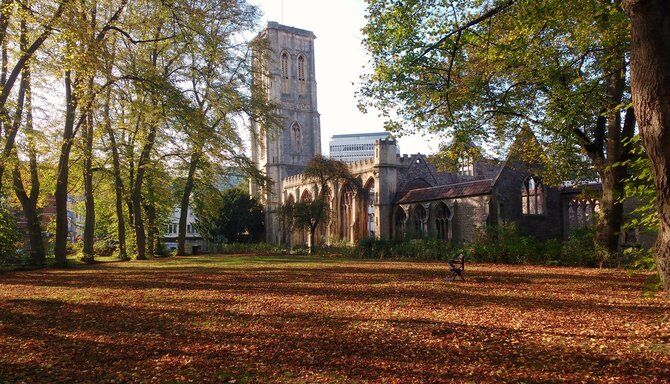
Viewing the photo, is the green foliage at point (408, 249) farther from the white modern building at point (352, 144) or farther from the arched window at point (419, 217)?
the white modern building at point (352, 144)

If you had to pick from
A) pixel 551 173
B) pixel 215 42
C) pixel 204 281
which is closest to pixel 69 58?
pixel 215 42

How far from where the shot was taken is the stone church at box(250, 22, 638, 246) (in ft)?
90.6

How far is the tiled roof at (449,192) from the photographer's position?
28198 mm

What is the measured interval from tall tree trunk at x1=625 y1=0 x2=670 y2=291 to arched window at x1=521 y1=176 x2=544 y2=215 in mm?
25354

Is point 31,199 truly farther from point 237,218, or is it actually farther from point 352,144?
point 352,144

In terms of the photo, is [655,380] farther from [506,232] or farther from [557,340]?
[506,232]

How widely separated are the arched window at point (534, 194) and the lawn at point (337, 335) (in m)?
17.6

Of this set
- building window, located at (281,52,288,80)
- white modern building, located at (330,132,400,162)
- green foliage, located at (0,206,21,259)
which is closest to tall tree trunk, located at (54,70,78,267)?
green foliage, located at (0,206,21,259)

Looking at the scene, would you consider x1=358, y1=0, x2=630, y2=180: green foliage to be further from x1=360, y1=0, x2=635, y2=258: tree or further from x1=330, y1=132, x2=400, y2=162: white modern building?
x1=330, y1=132, x2=400, y2=162: white modern building

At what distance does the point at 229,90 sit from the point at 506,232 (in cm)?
1388

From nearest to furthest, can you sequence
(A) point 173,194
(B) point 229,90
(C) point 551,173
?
(C) point 551,173 → (B) point 229,90 → (A) point 173,194

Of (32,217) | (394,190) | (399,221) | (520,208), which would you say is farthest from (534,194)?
(32,217)

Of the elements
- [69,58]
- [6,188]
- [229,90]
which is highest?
[229,90]

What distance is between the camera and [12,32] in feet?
49.4
